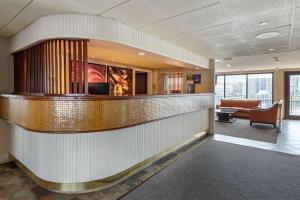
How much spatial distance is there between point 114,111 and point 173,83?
5.61 meters

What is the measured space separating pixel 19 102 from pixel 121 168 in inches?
73.8

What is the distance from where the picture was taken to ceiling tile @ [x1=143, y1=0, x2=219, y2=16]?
90.4 inches

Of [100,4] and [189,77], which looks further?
[189,77]

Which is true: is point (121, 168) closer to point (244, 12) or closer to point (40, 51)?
point (40, 51)

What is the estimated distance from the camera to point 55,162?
8.50ft

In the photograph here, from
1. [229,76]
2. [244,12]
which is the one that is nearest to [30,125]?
[244,12]

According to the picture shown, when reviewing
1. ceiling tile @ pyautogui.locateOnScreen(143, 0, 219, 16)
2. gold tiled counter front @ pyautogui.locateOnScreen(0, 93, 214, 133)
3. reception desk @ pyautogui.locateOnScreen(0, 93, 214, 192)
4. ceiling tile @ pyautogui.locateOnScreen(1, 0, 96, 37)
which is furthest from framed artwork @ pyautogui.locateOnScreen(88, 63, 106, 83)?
ceiling tile @ pyautogui.locateOnScreen(143, 0, 219, 16)

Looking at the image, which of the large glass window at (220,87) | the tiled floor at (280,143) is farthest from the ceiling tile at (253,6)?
the large glass window at (220,87)

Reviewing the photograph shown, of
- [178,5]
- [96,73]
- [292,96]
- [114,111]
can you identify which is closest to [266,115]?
[292,96]

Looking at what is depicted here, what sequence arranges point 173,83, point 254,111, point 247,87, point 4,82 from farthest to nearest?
point 247,87
point 173,83
point 254,111
point 4,82

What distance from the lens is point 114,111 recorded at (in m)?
2.64

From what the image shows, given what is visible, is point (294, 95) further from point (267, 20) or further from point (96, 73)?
point (96, 73)

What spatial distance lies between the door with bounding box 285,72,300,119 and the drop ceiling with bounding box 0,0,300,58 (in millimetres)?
6615

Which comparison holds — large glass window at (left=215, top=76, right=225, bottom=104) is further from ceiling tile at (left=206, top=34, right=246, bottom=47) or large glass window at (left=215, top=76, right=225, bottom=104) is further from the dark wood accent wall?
the dark wood accent wall
